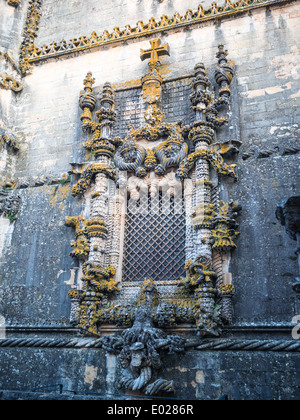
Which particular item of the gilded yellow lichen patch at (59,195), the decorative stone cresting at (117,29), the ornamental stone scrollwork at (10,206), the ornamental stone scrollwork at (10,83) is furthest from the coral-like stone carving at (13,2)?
the gilded yellow lichen patch at (59,195)

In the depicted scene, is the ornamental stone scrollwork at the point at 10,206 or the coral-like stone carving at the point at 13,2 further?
the coral-like stone carving at the point at 13,2

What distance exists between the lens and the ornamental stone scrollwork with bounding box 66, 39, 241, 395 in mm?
6914

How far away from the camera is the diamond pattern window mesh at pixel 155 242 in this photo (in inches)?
314

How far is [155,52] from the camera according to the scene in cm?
967

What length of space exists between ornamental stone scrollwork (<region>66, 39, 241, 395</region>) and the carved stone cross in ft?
0.08

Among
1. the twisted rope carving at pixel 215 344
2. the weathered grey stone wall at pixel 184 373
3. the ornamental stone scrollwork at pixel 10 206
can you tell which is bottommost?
the weathered grey stone wall at pixel 184 373

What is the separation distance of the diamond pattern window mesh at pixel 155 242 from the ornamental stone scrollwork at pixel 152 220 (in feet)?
0.10

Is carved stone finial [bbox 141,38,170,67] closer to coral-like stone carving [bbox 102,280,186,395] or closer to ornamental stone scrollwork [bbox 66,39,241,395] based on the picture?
ornamental stone scrollwork [bbox 66,39,241,395]

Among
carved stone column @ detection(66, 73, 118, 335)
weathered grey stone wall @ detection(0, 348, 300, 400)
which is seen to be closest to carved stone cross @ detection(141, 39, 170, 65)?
carved stone column @ detection(66, 73, 118, 335)

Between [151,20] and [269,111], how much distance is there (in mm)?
4255

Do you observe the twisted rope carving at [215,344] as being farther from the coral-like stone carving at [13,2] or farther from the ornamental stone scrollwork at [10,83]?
the coral-like stone carving at [13,2]

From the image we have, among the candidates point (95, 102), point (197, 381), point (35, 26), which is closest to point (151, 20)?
point (95, 102)

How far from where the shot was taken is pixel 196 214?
7801 millimetres

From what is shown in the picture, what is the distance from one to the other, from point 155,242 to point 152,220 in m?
0.50
